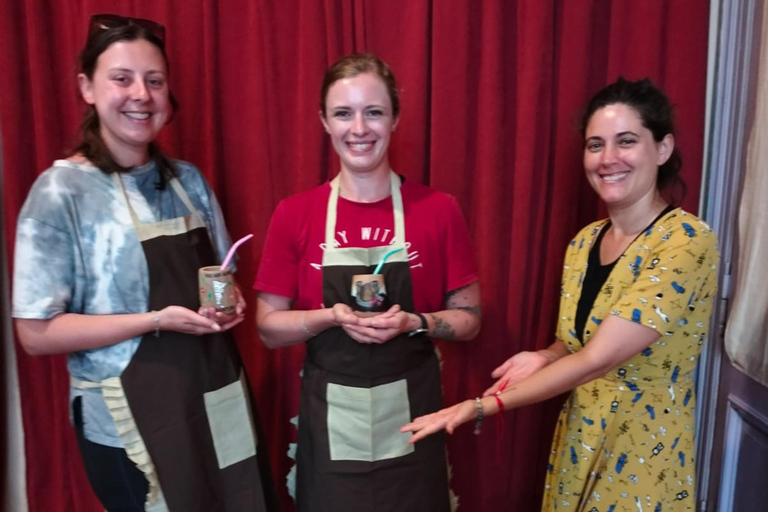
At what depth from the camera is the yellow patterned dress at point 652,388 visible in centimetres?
110

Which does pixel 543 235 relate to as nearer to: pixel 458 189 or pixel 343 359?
pixel 458 189

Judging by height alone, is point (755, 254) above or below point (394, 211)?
below

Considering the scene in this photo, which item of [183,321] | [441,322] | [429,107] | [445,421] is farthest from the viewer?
[429,107]

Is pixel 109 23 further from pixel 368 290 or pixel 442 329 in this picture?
pixel 442 329

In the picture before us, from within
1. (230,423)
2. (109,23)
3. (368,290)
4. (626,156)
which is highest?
(109,23)

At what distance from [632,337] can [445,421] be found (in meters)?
0.40

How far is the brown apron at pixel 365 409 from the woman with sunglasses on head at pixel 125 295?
0.79ft

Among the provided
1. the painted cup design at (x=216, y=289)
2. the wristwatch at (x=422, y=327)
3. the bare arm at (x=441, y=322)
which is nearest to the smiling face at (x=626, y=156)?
the bare arm at (x=441, y=322)

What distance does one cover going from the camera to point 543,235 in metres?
1.66

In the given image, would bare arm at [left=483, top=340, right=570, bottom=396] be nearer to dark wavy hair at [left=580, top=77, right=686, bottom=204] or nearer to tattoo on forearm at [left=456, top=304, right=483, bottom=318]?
tattoo on forearm at [left=456, top=304, right=483, bottom=318]

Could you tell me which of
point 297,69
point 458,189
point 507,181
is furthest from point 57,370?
point 507,181

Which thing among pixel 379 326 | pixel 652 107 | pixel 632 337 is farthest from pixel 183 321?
pixel 652 107

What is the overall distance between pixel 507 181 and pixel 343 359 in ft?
2.50

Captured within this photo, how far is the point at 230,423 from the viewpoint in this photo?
133 centimetres
